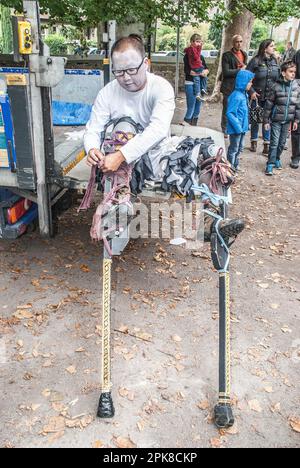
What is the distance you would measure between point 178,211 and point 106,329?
11.7ft

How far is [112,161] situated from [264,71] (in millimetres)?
6241

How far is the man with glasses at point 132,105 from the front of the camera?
11.5ft

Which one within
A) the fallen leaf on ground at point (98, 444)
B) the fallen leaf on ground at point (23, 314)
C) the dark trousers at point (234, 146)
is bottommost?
the fallen leaf on ground at point (98, 444)

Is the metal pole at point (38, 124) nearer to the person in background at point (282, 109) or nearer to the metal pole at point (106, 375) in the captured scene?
Answer: the metal pole at point (106, 375)

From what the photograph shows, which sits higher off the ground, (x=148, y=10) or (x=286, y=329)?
(x=148, y=10)

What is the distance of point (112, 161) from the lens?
11.4 ft

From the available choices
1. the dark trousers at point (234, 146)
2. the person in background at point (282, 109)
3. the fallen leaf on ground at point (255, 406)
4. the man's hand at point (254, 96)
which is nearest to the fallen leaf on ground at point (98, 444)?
the fallen leaf on ground at point (255, 406)

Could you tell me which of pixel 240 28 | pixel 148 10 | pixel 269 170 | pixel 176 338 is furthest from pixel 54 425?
pixel 240 28

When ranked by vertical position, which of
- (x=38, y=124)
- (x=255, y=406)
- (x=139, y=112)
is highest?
(x=139, y=112)

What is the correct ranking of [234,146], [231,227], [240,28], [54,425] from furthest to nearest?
[240,28] → [234,146] → [231,227] → [54,425]

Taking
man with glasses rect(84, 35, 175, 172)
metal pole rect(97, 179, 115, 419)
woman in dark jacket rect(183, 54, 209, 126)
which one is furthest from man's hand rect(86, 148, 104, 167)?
woman in dark jacket rect(183, 54, 209, 126)

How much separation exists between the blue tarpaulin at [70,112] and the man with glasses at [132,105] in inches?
88.1

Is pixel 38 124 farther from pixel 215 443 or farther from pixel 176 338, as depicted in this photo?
pixel 215 443
